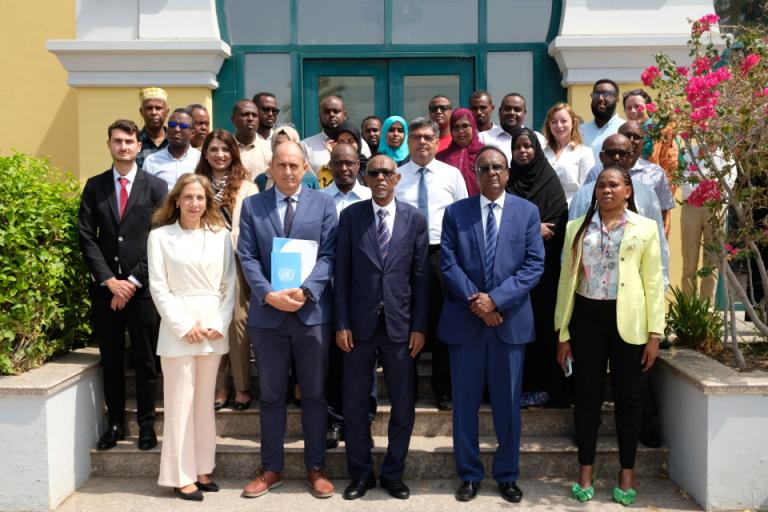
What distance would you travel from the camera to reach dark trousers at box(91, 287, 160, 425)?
5242mm

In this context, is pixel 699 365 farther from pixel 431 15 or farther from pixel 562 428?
pixel 431 15

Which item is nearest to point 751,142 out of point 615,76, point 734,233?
point 734,233

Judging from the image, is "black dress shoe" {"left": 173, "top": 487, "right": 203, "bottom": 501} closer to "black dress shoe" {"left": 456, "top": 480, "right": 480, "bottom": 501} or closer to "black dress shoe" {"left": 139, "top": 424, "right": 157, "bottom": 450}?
"black dress shoe" {"left": 139, "top": 424, "right": 157, "bottom": 450}

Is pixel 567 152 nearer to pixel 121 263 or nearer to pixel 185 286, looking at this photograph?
pixel 185 286

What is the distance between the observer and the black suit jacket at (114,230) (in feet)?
17.0

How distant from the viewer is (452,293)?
4.83 meters

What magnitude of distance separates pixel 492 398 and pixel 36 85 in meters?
6.48

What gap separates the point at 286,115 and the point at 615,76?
3.53 metres

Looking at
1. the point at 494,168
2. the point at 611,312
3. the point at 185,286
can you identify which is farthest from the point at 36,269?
the point at 611,312

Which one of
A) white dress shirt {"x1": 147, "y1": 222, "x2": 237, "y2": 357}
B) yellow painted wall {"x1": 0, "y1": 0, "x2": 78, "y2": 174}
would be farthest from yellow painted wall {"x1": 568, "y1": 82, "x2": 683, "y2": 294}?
yellow painted wall {"x1": 0, "y1": 0, "x2": 78, "y2": 174}

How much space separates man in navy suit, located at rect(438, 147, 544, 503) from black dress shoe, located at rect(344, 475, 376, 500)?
0.57 meters

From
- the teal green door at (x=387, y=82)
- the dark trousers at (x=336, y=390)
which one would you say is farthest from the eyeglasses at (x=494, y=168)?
the teal green door at (x=387, y=82)

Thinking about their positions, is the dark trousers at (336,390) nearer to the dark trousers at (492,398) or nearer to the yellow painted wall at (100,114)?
the dark trousers at (492,398)

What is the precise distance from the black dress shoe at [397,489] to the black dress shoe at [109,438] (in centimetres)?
193
